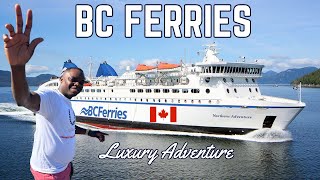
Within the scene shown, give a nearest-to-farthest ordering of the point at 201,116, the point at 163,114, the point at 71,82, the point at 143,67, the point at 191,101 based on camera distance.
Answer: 1. the point at 71,82
2. the point at 201,116
3. the point at 191,101
4. the point at 163,114
5. the point at 143,67

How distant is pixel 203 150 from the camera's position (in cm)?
2573

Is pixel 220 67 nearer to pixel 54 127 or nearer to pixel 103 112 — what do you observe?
pixel 103 112

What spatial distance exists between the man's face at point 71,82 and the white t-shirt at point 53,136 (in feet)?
0.29

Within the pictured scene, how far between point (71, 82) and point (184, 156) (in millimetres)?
21696

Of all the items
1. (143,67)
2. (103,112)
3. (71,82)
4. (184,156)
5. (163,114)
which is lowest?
(184,156)

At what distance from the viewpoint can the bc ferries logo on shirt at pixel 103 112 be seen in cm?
3623

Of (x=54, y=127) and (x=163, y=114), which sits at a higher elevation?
(x=54, y=127)

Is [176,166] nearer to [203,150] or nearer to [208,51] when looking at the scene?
[203,150]

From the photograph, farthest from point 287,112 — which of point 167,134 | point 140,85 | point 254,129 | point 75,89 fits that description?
point 75,89

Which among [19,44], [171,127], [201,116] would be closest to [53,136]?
[19,44]

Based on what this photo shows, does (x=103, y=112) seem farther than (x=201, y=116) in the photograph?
Yes

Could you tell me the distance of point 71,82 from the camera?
12.1 ft

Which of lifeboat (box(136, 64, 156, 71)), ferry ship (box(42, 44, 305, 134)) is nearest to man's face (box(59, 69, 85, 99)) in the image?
ferry ship (box(42, 44, 305, 134))

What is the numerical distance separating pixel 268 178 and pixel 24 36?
18910 mm
